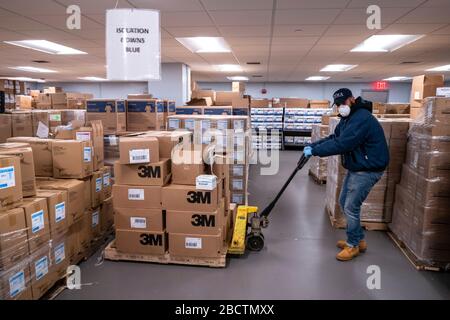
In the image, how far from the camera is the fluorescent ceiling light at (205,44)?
236 inches

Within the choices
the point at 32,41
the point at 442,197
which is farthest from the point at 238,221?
the point at 32,41

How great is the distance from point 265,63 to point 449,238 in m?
7.03

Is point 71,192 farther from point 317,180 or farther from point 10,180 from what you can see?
point 317,180

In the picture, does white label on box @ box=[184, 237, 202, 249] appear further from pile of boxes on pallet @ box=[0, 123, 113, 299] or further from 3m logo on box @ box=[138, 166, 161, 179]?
pile of boxes on pallet @ box=[0, 123, 113, 299]

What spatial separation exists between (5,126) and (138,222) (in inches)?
91.7

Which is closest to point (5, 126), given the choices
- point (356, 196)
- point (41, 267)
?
point (41, 267)

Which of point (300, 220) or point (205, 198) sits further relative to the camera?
point (300, 220)

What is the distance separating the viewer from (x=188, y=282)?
2.73 meters

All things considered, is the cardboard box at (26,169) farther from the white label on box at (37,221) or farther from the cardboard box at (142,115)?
the cardboard box at (142,115)

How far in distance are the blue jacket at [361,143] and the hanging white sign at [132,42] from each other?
66.2 inches

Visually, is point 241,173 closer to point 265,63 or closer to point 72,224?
point 72,224

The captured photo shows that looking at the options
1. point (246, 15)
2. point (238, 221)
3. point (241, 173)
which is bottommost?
point (238, 221)

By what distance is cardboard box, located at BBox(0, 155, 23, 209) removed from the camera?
2.10 m
